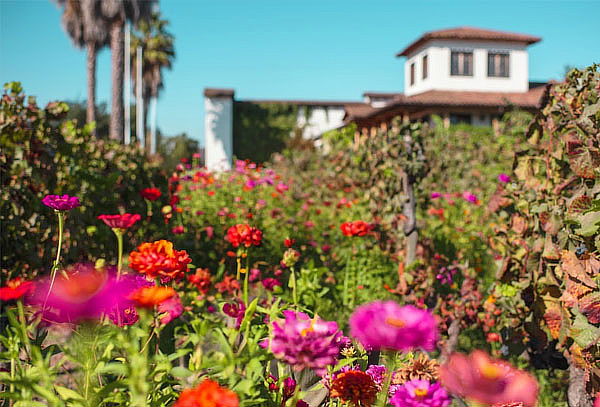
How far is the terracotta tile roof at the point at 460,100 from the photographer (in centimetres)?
Answer: 1947

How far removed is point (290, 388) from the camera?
48.2 inches

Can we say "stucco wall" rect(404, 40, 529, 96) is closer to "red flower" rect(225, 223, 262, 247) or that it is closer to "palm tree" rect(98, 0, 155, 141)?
"palm tree" rect(98, 0, 155, 141)

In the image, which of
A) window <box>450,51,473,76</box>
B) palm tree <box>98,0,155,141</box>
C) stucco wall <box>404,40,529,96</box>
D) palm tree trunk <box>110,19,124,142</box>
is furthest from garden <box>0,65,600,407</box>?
window <box>450,51,473,76</box>

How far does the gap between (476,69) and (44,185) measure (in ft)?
70.2

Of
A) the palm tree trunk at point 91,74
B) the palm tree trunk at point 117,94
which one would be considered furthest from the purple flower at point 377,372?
the palm tree trunk at point 91,74

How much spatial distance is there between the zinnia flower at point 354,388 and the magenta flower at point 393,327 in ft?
0.70

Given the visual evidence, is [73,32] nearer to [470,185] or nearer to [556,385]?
[470,185]

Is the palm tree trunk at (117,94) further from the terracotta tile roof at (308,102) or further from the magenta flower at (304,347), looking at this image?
the magenta flower at (304,347)

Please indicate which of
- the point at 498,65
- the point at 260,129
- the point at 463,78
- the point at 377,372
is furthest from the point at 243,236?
the point at 260,129

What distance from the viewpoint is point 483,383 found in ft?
2.63

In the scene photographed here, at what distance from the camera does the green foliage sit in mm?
3371

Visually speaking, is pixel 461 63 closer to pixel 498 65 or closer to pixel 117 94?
pixel 498 65

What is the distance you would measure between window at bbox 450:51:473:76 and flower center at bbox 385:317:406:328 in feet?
74.4

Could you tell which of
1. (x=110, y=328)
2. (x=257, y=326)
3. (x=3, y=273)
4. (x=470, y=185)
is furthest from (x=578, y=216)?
(x=470, y=185)
